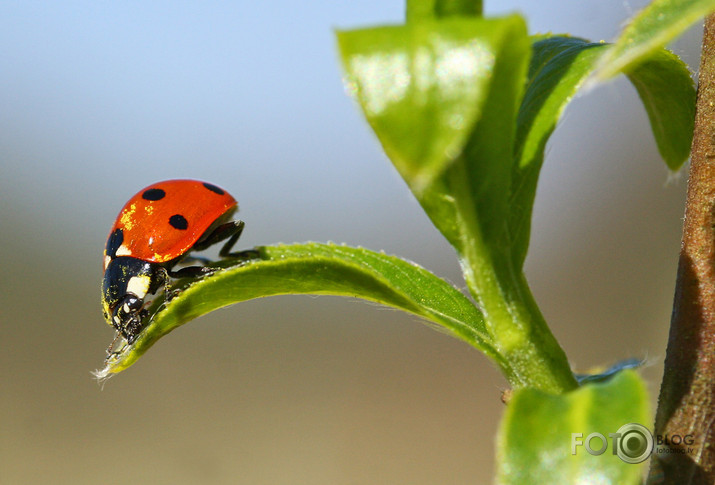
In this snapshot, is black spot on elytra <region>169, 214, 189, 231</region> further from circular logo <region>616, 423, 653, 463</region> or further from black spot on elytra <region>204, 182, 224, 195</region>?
circular logo <region>616, 423, 653, 463</region>

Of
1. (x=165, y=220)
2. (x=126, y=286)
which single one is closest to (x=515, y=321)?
(x=165, y=220)

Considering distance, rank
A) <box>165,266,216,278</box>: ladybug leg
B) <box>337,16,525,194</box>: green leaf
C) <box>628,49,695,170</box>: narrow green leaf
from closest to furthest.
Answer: <box>337,16,525,194</box>: green leaf, <box>628,49,695,170</box>: narrow green leaf, <box>165,266,216,278</box>: ladybug leg

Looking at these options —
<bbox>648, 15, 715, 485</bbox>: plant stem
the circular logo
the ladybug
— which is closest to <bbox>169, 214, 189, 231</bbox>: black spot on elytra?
the ladybug

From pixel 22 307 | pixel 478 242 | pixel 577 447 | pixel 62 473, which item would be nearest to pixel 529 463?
pixel 577 447

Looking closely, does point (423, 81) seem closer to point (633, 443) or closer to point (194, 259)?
point (633, 443)

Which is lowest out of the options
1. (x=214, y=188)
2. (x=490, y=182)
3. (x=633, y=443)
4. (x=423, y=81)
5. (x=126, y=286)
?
(x=126, y=286)

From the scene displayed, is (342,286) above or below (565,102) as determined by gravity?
below

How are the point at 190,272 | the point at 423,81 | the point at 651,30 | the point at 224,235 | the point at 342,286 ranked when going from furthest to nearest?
the point at 224,235 → the point at 190,272 → the point at 342,286 → the point at 651,30 → the point at 423,81

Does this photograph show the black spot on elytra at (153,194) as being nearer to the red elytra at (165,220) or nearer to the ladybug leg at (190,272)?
the red elytra at (165,220)
